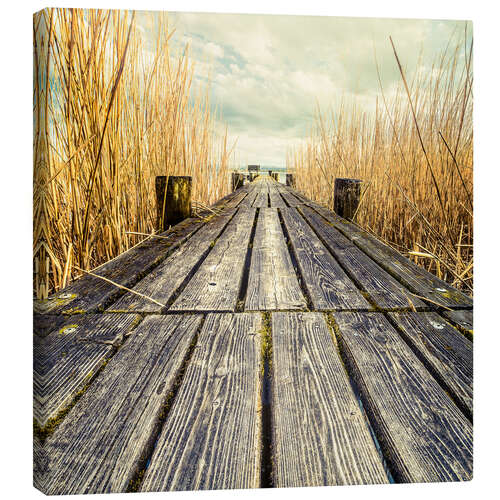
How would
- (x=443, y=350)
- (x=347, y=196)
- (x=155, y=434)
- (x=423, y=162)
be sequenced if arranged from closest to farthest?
(x=155, y=434), (x=443, y=350), (x=423, y=162), (x=347, y=196)

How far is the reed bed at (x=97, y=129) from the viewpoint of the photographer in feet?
2.16

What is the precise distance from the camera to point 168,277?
1.08 metres

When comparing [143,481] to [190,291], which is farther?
[190,291]

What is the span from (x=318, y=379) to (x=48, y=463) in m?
0.44

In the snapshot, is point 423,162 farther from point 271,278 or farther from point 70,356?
point 70,356

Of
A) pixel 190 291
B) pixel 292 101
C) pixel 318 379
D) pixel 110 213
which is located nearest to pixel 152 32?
pixel 292 101

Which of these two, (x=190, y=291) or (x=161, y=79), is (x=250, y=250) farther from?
(x=161, y=79)

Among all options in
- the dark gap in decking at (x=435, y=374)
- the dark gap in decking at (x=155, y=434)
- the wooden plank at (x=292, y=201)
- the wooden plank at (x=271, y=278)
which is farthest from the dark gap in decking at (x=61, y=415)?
the wooden plank at (x=292, y=201)

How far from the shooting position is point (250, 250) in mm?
1489

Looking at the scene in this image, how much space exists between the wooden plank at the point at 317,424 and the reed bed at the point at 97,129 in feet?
1.68

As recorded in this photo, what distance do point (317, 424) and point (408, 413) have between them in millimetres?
155

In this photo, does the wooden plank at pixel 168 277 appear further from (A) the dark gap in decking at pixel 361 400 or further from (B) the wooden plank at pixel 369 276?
(B) the wooden plank at pixel 369 276

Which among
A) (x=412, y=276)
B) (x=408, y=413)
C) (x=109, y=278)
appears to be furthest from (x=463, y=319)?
(x=109, y=278)

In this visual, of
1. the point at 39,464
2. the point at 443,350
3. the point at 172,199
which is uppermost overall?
the point at 172,199
